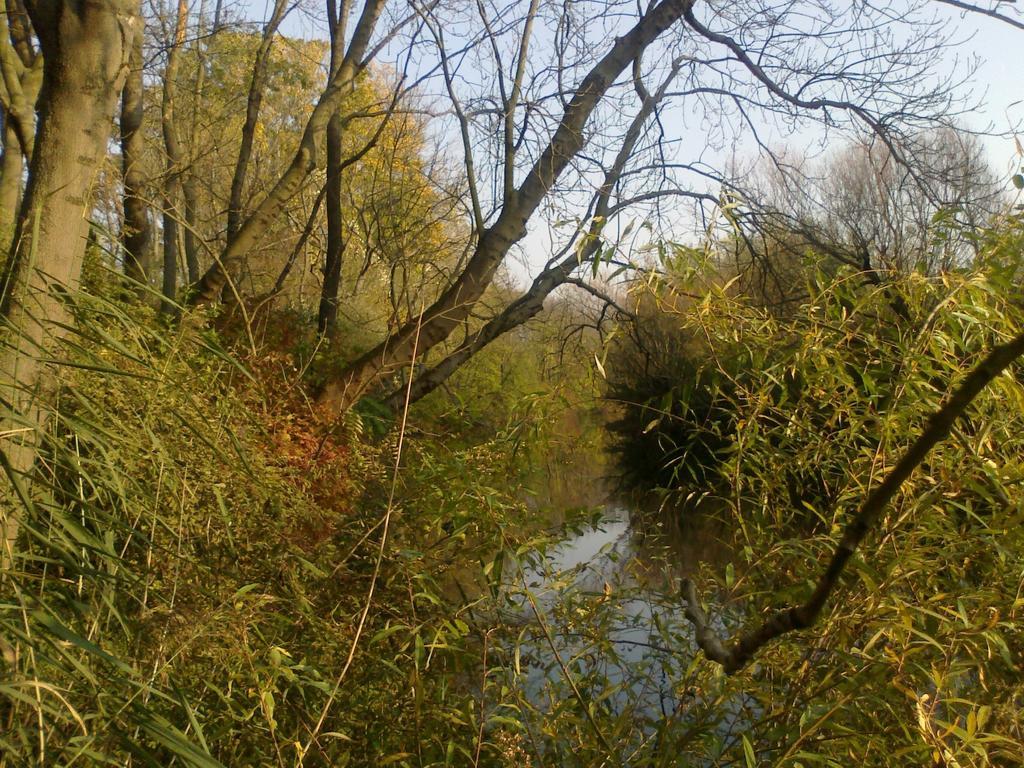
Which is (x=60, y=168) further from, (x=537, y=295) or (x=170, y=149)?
(x=170, y=149)

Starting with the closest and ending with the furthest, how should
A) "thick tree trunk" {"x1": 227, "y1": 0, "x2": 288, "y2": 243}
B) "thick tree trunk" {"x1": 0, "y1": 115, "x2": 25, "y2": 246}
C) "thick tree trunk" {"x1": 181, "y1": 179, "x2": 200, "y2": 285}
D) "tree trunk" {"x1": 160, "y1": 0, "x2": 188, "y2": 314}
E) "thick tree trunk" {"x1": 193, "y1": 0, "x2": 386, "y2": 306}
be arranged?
"thick tree trunk" {"x1": 0, "y1": 115, "x2": 25, "y2": 246}
"thick tree trunk" {"x1": 193, "y1": 0, "x2": 386, "y2": 306}
"thick tree trunk" {"x1": 227, "y1": 0, "x2": 288, "y2": 243}
"tree trunk" {"x1": 160, "y1": 0, "x2": 188, "y2": 314}
"thick tree trunk" {"x1": 181, "y1": 179, "x2": 200, "y2": 285}

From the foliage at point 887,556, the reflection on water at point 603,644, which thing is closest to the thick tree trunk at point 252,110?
the reflection on water at point 603,644

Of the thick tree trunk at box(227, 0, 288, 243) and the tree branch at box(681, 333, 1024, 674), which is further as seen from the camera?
the thick tree trunk at box(227, 0, 288, 243)

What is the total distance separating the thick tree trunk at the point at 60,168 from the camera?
173 centimetres

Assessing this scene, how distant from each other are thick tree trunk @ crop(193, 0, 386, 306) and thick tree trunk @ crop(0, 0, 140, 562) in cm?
504

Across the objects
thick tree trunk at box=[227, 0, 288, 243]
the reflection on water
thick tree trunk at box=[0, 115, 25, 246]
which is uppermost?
thick tree trunk at box=[227, 0, 288, 243]

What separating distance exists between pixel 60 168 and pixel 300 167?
556cm

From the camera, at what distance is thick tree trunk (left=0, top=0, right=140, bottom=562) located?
1729 mm

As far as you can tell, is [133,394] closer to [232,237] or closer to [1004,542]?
[1004,542]

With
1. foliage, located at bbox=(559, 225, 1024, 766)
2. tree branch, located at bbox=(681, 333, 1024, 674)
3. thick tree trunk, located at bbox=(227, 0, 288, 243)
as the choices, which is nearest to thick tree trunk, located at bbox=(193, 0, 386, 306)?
thick tree trunk, located at bbox=(227, 0, 288, 243)

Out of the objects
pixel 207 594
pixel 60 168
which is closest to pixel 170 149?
pixel 60 168

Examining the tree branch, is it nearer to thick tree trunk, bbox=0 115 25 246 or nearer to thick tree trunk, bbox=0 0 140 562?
thick tree trunk, bbox=0 0 140 562

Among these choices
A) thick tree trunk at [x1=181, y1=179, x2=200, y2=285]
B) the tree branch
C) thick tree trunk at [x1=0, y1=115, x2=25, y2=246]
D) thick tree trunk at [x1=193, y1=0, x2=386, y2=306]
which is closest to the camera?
the tree branch

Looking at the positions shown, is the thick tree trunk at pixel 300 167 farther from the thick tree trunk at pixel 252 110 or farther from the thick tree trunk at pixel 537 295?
the thick tree trunk at pixel 537 295
